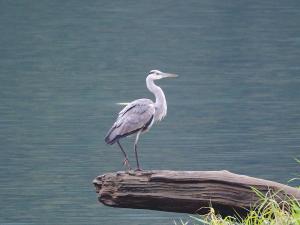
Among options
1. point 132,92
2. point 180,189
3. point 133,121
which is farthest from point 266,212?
point 132,92

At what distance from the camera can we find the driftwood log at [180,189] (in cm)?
512

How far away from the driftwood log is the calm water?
16.2 ft

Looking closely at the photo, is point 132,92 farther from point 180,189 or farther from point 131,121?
point 180,189

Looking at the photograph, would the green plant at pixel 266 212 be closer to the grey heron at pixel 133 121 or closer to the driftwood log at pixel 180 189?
the driftwood log at pixel 180 189

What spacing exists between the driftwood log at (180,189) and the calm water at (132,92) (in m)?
4.93

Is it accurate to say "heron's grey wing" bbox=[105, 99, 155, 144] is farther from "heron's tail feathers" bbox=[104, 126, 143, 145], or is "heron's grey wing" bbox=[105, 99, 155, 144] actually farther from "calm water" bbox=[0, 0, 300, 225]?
"calm water" bbox=[0, 0, 300, 225]

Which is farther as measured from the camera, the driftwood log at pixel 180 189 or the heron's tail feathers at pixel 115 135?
the heron's tail feathers at pixel 115 135

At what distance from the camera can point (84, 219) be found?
10.5 meters

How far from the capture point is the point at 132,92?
1938 centimetres

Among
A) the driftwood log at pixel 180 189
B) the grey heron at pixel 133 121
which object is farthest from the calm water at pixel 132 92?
the driftwood log at pixel 180 189

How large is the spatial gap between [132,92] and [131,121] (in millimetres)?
13583

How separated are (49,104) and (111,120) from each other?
2828 mm

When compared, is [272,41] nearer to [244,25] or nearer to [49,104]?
[244,25]

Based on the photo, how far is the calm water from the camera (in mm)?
12352
